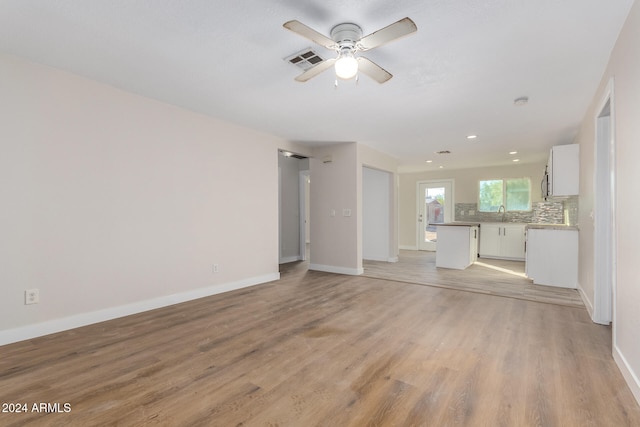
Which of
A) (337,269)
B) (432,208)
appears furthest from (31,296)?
(432,208)

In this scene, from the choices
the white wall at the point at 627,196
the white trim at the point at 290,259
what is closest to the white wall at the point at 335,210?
the white trim at the point at 290,259

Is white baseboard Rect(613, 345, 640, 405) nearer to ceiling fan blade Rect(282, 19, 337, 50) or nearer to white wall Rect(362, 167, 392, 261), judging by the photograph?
ceiling fan blade Rect(282, 19, 337, 50)

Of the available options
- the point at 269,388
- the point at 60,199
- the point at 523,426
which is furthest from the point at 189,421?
the point at 60,199

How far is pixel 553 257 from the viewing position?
466 cm

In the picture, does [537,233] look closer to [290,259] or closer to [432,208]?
[432,208]

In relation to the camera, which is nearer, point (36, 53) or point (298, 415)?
point (298, 415)

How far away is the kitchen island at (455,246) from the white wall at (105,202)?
4106mm

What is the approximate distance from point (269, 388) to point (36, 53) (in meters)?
3.27

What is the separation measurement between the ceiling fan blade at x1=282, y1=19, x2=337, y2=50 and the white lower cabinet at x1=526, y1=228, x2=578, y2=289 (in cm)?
455

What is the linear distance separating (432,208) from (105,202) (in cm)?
810

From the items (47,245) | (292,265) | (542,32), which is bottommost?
(292,265)

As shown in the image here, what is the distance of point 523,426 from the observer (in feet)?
5.18

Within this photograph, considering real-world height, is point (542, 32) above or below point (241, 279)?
above

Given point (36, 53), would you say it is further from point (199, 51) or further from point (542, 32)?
point (542, 32)
